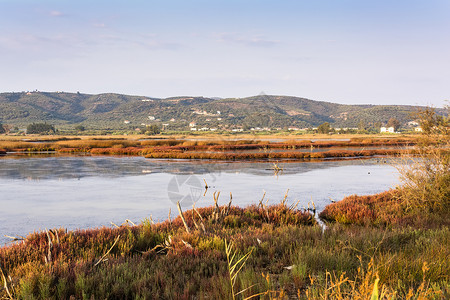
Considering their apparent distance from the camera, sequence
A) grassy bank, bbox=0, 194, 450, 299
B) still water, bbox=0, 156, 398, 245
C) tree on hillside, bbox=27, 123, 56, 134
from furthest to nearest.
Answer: tree on hillside, bbox=27, 123, 56, 134
still water, bbox=0, 156, 398, 245
grassy bank, bbox=0, 194, 450, 299

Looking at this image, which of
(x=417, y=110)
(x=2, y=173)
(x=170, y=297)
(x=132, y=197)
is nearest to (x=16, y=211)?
(x=132, y=197)

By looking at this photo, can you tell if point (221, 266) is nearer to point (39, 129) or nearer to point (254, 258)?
point (254, 258)

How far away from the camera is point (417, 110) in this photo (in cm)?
1505

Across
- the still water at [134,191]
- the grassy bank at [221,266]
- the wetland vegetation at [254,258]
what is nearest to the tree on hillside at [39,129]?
the still water at [134,191]

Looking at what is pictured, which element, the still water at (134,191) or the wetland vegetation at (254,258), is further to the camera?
the still water at (134,191)

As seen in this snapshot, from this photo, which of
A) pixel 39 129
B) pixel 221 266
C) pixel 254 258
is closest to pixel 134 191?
pixel 254 258

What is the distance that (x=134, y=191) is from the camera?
17.8 meters

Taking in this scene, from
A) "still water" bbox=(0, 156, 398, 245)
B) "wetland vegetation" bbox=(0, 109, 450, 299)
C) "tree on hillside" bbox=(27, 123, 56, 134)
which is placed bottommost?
"still water" bbox=(0, 156, 398, 245)

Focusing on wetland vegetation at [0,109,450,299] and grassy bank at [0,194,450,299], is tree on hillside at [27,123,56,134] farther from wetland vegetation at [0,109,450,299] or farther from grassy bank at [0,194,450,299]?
grassy bank at [0,194,450,299]

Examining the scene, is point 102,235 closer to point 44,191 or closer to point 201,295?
point 201,295

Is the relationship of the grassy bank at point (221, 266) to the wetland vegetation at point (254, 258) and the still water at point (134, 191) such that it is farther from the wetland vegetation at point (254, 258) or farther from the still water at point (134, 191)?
the still water at point (134, 191)

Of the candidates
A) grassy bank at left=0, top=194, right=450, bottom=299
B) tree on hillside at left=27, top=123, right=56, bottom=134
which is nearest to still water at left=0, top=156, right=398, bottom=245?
grassy bank at left=0, top=194, right=450, bottom=299

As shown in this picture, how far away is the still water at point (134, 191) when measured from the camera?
12.5 metres

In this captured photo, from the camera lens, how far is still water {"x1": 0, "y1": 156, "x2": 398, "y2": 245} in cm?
1250
